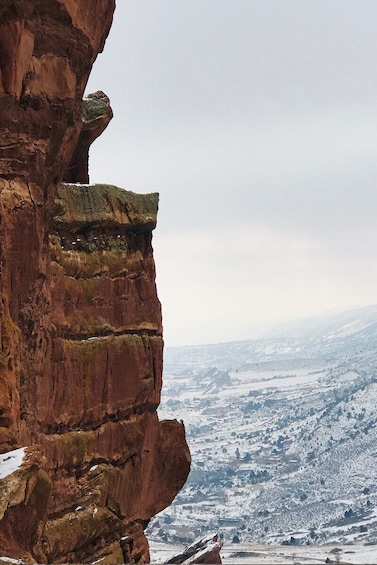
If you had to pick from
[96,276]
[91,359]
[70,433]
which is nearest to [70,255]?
[96,276]

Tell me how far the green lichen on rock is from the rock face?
6 cm

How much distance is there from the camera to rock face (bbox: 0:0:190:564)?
74.6ft

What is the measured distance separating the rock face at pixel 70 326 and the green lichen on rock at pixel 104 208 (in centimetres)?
6

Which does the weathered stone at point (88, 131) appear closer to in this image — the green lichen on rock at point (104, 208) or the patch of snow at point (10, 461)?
the green lichen on rock at point (104, 208)

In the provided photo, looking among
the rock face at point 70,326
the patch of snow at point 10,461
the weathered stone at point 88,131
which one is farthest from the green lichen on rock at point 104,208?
the patch of snow at point 10,461

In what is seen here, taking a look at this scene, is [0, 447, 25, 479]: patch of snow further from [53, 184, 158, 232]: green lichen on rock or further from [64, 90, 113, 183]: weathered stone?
[64, 90, 113, 183]: weathered stone

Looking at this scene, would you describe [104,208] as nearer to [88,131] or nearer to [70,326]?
[88,131]

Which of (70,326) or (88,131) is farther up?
(88,131)

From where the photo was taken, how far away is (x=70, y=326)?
30859 millimetres

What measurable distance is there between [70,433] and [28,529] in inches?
372

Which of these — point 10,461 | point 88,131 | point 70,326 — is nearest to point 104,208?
point 88,131

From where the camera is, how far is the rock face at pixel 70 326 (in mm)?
22750

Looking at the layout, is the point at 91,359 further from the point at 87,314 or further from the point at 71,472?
the point at 71,472

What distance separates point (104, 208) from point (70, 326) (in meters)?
5.28
